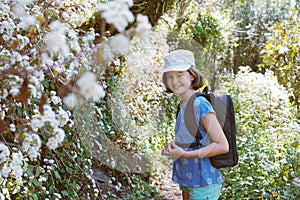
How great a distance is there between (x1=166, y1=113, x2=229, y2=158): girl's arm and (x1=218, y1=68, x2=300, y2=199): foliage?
4.63 ft

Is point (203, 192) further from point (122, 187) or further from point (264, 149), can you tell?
point (264, 149)

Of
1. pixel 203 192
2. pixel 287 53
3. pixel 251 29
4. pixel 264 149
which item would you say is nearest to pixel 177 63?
pixel 203 192

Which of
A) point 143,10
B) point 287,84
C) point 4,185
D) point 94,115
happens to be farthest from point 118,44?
point 287,84

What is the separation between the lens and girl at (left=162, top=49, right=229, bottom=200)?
2104mm

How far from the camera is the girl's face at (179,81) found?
7.29 ft

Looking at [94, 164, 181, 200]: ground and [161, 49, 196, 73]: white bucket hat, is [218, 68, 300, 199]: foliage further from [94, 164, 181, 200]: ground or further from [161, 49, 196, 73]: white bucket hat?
[161, 49, 196, 73]: white bucket hat

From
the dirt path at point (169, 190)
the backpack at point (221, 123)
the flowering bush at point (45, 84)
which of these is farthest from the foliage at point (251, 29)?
the backpack at point (221, 123)

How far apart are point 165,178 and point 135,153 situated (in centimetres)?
69

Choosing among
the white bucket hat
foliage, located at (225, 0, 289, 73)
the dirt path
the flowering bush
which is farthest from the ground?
foliage, located at (225, 0, 289, 73)

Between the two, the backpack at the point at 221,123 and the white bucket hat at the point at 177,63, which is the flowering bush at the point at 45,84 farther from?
the backpack at the point at 221,123

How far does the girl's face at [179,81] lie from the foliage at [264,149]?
4.92ft

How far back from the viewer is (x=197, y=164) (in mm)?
2205

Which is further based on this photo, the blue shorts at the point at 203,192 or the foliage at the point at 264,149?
the foliage at the point at 264,149

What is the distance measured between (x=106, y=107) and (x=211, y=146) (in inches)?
88.6
